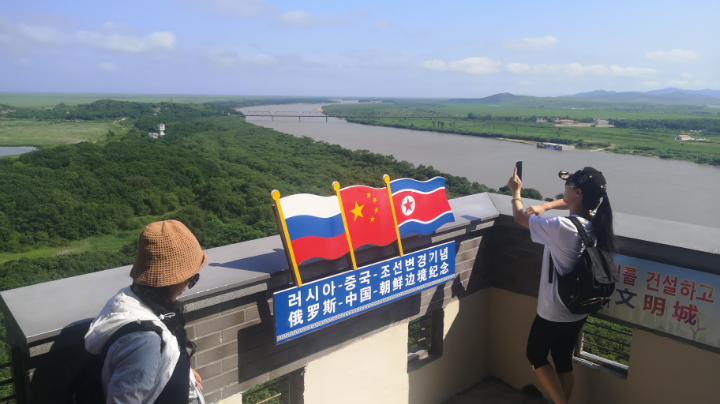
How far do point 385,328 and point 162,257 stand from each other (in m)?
2.02

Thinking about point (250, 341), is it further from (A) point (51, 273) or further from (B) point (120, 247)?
(B) point (120, 247)

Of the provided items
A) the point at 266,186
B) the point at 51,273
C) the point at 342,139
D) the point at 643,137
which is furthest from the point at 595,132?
the point at 51,273

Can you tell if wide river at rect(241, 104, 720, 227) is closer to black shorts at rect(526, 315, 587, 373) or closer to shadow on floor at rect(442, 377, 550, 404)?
shadow on floor at rect(442, 377, 550, 404)

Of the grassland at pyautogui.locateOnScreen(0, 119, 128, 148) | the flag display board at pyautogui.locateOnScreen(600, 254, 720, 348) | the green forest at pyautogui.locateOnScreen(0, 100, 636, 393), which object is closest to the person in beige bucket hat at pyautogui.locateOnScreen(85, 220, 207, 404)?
the flag display board at pyautogui.locateOnScreen(600, 254, 720, 348)

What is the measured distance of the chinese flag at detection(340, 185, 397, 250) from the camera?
8.63 feet

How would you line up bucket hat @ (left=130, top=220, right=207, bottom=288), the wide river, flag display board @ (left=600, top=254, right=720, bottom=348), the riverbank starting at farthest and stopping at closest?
the riverbank, the wide river, flag display board @ (left=600, top=254, right=720, bottom=348), bucket hat @ (left=130, top=220, right=207, bottom=288)

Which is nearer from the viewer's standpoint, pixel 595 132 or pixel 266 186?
pixel 266 186

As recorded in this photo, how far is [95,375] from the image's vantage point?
4.22ft

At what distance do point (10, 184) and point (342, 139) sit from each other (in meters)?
33.7

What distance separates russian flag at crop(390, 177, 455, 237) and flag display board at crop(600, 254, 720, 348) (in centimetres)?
111

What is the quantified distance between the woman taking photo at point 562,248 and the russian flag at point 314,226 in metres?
0.95

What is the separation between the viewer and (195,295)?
6.84 feet

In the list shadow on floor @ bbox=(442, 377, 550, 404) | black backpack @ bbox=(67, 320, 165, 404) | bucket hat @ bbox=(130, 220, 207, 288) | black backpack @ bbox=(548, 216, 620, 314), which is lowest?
shadow on floor @ bbox=(442, 377, 550, 404)

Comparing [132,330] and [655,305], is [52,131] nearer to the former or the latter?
[655,305]
